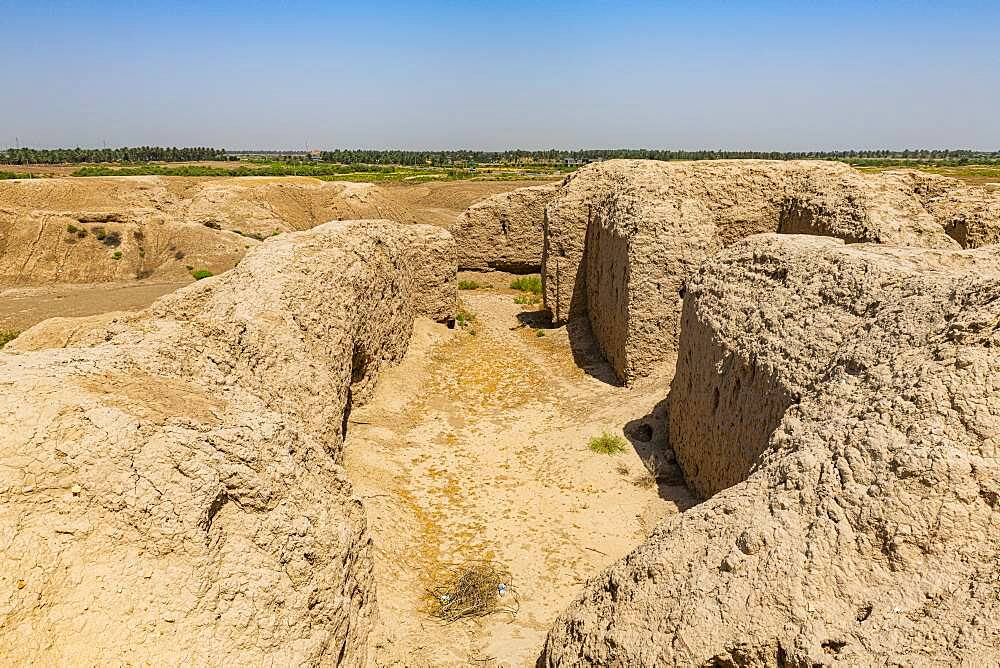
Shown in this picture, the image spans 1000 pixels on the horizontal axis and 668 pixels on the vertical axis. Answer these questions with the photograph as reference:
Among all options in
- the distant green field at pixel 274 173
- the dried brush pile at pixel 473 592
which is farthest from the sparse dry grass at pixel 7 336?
the distant green field at pixel 274 173

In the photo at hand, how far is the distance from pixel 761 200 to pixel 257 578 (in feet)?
40.5

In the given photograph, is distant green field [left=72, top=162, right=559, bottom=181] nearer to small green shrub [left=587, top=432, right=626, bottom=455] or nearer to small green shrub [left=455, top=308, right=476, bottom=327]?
small green shrub [left=455, top=308, right=476, bottom=327]

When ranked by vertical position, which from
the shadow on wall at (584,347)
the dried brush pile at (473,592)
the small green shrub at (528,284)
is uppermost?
the small green shrub at (528,284)

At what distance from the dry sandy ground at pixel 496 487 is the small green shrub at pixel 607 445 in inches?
5.3

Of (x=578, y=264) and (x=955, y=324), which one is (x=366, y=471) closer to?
(x=955, y=324)

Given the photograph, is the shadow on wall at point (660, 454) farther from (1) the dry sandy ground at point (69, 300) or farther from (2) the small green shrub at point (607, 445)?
(1) the dry sandy ground at point (69, 300)

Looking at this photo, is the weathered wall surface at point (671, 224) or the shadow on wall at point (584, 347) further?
the shadow on wall at point (584, 347)

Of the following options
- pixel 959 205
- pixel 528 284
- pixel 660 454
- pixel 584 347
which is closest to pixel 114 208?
pixel 528 284

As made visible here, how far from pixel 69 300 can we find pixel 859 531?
25.7m

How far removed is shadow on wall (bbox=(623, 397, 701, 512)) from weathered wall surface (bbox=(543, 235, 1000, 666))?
3021 millimetres

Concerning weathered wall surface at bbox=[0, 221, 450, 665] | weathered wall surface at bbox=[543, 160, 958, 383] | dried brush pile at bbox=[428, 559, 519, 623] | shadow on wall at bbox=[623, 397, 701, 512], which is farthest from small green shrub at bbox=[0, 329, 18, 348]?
shadow on wall at bbox=[623, 397, 701, 512]

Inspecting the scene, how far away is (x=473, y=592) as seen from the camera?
6.40 metres

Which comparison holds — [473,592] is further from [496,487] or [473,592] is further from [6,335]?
[6,335]

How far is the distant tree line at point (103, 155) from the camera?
86438 millimetres
